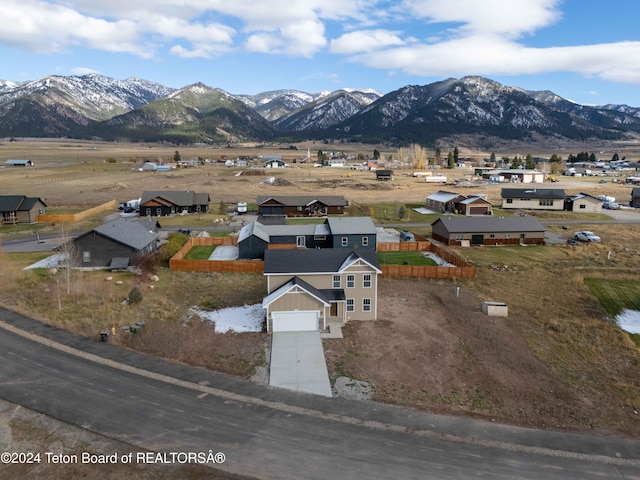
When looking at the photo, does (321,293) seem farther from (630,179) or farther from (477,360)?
(630,179)

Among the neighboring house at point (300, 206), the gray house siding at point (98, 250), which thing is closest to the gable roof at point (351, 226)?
the gray house siding at point (98, 250)

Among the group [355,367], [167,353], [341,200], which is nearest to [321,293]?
[355,367]

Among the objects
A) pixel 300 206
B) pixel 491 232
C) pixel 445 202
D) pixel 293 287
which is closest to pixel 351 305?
pixel 293 287

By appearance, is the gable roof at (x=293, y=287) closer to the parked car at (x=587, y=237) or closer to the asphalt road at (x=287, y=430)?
the asphalt road at (x=287, y=430)

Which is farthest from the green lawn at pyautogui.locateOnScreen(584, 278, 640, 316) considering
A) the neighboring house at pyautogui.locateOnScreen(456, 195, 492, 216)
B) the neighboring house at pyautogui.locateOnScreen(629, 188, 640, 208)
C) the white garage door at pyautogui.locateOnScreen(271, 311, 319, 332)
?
the neighboring house at pyautogui.locateOnScreen(629, 188, 640, 208)

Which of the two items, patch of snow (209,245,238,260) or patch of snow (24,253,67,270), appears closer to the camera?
patch of snow (24,253,67,270)

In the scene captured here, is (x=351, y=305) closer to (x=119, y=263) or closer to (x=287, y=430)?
(x=287, y=430)

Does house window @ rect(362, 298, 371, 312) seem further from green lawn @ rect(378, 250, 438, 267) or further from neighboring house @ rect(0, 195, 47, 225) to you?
neighboring house @ rect(0, 195, 47, 225)
